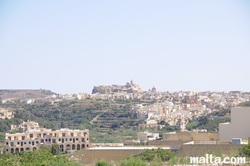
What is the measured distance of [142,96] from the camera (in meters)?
126

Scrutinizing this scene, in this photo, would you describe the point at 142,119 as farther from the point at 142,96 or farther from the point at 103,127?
the point at 142,96

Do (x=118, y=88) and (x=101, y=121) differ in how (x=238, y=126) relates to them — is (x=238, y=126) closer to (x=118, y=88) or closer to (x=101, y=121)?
(x=101, y=121)

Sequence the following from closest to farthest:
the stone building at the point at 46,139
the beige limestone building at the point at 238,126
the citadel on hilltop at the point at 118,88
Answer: the beige limestone building at the point at 238,126
the stone building at the point at 46,139
the citadel on hilltop at the point at 118,88

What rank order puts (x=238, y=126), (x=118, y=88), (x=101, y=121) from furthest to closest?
1. (x=118, y=88)
2. (x=101, y=121)
3. (x=238, y=126)

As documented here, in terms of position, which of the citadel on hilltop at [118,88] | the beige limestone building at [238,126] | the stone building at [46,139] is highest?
the citadel on hilltop at [118,88]

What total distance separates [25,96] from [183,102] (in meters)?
47.9

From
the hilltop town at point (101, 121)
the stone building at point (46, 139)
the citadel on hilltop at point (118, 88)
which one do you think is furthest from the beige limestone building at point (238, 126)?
the citadel on hilltop at point (118, 88)

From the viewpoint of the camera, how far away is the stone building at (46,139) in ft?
182

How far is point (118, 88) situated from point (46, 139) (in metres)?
86.9

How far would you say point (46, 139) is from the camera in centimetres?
5638

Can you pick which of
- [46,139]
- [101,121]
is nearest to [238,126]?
[46,139]

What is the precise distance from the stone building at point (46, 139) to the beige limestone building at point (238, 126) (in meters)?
25.1

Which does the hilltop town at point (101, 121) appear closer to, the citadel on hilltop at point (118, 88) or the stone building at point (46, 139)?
the stone building at point (46, 139)

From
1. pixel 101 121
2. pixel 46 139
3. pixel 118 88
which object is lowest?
A: pixel 46 139
